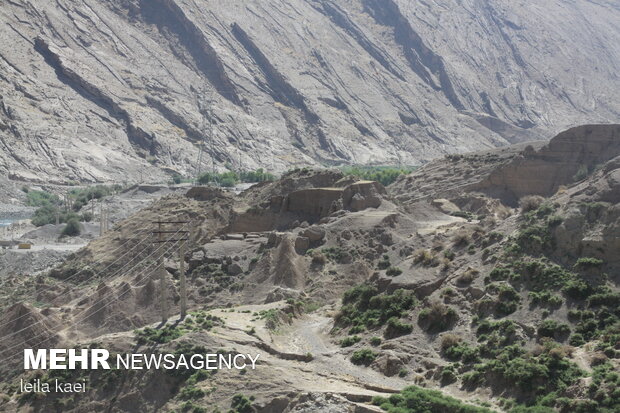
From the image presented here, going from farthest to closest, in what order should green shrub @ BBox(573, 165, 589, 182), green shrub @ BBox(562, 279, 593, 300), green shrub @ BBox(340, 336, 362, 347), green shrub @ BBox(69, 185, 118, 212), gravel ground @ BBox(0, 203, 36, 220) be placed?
green shrub @ BBox(69, 185, 118, 212), gravel ground @ BBox(0, 203, 36, 220), green shrub @ BBox(573, 165, 589, 182), green shrub @ BBox(340, 336, 362, 347), green shrub @ BBox(562, 279, 593, 300)

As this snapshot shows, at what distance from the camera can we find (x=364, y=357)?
3547 centimetres

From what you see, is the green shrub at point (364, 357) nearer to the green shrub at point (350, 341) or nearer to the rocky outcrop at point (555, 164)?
the green shrub at point (350, 341)

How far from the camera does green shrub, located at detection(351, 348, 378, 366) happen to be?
35188mm

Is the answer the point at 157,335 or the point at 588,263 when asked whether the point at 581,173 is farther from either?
the point at 157,335

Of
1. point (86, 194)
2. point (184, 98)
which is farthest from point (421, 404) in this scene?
point (184, 98)

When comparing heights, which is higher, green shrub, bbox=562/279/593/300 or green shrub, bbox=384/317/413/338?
green shrub, bbox=562/279/593/300

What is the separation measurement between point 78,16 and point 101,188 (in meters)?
50.0

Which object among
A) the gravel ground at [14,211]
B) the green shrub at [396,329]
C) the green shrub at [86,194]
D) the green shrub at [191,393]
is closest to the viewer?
the green shrub at [191,393]

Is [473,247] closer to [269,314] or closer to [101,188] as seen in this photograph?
[269,314]

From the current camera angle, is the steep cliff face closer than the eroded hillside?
No

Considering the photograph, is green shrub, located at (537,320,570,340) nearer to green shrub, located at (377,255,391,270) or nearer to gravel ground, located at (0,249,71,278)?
green shrub, located at (377,255,391,270)

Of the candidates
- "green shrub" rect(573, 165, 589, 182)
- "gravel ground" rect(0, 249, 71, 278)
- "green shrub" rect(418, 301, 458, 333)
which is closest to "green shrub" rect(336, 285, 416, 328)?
"green shrub" rect(418, 301, 458, 333)

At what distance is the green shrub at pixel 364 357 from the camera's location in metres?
35.2

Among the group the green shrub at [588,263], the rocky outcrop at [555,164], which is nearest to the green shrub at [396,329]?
the green shrub at [588,263]
